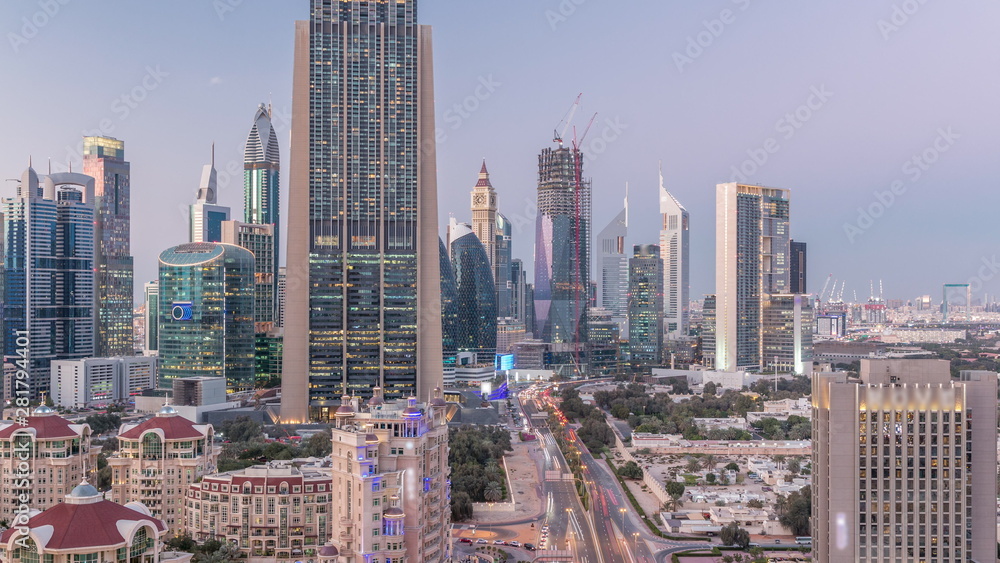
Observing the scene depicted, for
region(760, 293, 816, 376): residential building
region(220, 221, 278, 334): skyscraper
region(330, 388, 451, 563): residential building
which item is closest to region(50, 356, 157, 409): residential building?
region(220, 221, 278, 334): skyscraper

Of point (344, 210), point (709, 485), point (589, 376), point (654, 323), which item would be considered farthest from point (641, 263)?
point (709, 485)

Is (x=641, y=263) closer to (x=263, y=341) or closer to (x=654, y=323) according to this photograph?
(x=654, y=323)

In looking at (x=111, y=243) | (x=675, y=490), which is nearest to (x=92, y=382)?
(x=111, y=243)

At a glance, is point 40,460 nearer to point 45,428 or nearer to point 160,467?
point 45,428

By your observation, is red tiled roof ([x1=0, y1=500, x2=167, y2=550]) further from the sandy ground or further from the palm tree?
the palm tree

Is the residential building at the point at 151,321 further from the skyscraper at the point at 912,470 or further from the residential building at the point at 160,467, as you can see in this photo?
the skyscraper at the point at 912,470

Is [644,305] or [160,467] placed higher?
[644,305]
